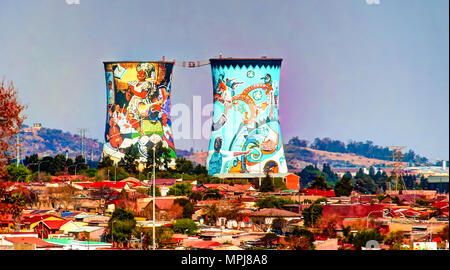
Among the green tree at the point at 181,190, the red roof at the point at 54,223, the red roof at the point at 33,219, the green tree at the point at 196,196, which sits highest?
the green tree at the point at 181,190

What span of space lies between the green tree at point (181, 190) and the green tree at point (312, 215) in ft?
25.8

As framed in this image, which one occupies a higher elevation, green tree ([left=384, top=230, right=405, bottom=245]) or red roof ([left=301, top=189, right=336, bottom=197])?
red roof ([left=301, top=189, right=336, bottom=197])

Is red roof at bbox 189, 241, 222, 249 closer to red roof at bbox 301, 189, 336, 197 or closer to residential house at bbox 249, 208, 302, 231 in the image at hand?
residential house at bbox 249, 208, 302, 231

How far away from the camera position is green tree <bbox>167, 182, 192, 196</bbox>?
33.2 metres

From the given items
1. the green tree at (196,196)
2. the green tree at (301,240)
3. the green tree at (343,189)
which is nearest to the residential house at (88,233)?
the green tree at (301,240)

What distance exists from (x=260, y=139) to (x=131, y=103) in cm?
494

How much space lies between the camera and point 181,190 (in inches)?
1342

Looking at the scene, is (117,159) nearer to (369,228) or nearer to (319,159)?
(369,228)

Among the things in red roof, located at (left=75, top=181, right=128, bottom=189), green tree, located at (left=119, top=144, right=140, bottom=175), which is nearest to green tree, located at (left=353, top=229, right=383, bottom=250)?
red roof, located at (left=75, top=181, right=128, bottom=189)

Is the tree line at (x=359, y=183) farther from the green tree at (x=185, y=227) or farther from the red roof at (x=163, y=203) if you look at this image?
the green tree at (x=185, y=227)

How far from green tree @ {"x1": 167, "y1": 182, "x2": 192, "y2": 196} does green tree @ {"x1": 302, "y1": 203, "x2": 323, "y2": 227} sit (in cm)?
786

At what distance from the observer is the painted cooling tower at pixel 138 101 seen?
39969 mm

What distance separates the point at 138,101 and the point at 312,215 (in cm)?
1702
